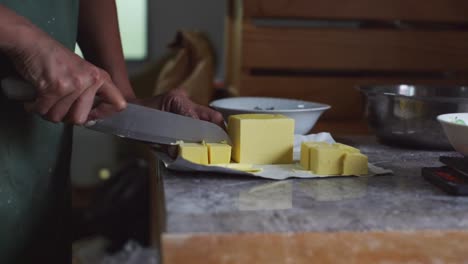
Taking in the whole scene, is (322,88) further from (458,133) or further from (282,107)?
(458,133)

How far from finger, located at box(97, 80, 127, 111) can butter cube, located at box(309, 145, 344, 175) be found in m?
0.27

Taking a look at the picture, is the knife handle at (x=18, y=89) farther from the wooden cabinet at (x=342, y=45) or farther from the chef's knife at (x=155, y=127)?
the wooden cabinet at (x=342, y=45)

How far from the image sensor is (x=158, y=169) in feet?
3.28

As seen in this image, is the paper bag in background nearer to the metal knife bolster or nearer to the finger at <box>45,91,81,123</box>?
the metal knife bolster

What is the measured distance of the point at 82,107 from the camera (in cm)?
88

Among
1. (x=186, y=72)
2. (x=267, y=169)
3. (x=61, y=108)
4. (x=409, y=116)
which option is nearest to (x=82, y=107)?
(x=61, y=108)

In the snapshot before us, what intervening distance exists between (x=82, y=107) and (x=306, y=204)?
0.32 meters

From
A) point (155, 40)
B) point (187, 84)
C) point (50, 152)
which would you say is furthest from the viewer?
point (155, 40)

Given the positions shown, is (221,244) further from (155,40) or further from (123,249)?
(155,40)

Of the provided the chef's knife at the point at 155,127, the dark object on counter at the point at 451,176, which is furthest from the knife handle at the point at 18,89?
the dark object on counter at the point at 451,176

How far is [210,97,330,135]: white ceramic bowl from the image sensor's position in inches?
48.7

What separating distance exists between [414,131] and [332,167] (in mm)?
307

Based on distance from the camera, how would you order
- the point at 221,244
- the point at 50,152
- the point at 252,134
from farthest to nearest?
1. the point at 50,152
2. the point at 252,134
3. the point at 221,244

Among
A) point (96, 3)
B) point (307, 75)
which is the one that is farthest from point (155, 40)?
point (96, 3)
